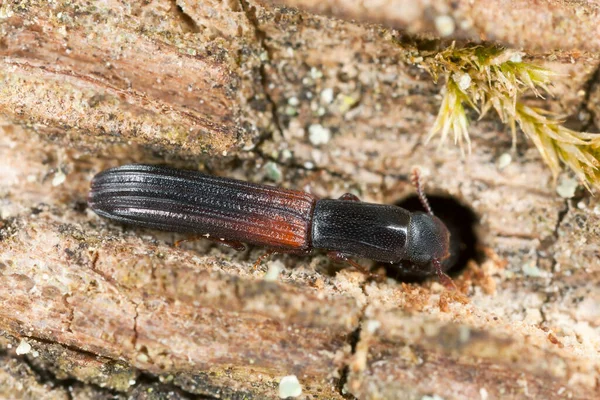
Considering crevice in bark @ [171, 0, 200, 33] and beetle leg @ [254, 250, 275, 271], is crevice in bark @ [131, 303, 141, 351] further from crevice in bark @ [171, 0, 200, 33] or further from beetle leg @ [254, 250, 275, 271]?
crevice in bark @ [171, 0, 200, 33]

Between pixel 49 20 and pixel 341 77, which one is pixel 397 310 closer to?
pixel 341 77

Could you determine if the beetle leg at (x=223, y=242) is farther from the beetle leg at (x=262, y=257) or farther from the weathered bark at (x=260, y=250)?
the beetle leg at (x=262, y=257)

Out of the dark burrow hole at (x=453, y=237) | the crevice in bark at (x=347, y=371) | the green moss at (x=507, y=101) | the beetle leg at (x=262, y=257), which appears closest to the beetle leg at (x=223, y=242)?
the beetle leg at (x=262, y=257)

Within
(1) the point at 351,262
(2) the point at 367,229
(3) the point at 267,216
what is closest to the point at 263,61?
(3) the point at 267,216

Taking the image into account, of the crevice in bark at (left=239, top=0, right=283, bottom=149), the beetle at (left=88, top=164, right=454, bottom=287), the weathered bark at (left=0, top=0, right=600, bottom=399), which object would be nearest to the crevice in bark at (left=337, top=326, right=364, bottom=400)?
the weathered bark at (left=0, top=0, right=600, bottom=399)

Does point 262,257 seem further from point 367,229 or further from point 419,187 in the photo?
point 419,187
